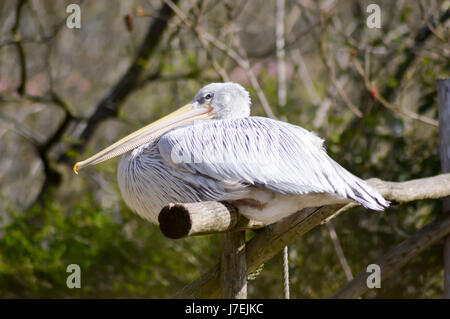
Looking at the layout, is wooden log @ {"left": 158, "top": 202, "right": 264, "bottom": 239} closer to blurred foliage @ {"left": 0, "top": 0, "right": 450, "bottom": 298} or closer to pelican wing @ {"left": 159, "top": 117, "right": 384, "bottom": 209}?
pelican wing @ {"left": 159, "top": 117, "right": 384, "bottom": 209}

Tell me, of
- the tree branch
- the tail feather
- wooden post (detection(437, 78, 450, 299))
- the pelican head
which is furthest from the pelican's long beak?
the tree branch

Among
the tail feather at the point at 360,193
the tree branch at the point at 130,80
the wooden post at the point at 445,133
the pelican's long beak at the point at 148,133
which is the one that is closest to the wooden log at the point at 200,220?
the tail feather at the point at 360,193

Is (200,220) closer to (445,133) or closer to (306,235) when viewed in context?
(445,133)

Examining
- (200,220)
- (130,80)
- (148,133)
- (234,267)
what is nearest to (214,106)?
(148,133)

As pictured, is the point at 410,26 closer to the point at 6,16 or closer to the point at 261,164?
the point at 261,164

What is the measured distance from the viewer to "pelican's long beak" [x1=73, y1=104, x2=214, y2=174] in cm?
234

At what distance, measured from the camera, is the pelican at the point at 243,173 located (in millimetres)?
2051

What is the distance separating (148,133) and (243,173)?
1.76 feet

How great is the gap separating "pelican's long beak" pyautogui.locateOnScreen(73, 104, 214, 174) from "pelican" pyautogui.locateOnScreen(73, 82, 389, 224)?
0.25 ft

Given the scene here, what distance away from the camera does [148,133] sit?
94.3 inches
